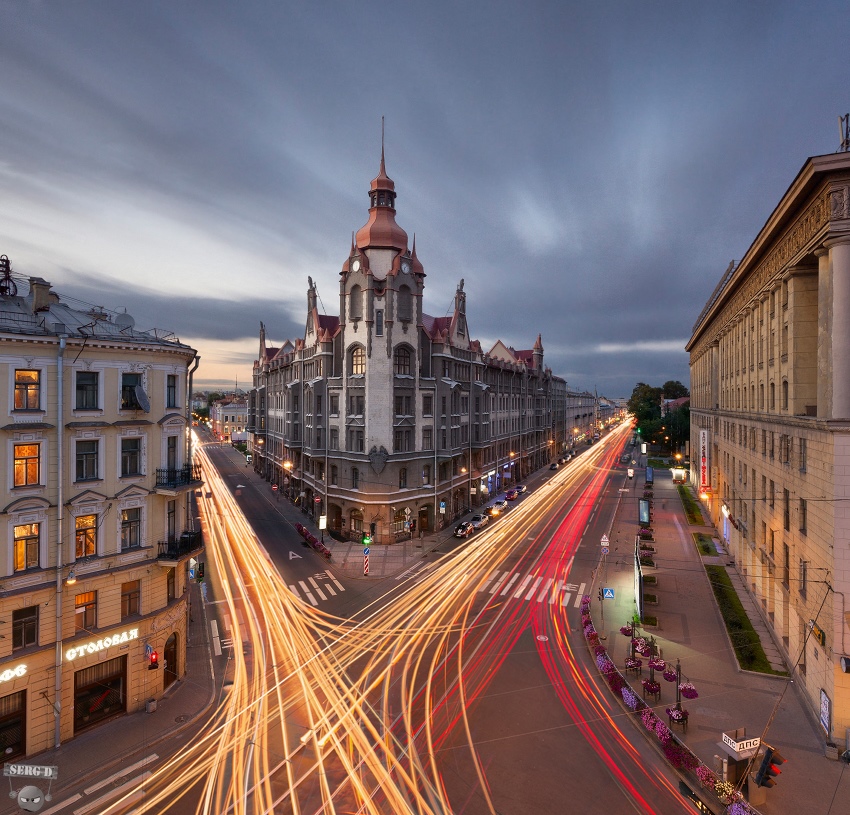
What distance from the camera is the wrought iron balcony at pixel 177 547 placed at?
69.4 ft

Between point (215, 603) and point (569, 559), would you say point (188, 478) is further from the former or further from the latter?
point (569, 559)

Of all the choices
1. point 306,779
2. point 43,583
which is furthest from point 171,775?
point 43,583

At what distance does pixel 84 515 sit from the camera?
19438 mm

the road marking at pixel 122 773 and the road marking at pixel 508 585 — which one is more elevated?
the road marking at pixel 508 585

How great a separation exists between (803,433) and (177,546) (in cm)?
2981

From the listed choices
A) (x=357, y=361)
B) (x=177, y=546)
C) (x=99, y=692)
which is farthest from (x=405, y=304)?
(x=99, y=692)

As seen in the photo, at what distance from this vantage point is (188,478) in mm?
22891

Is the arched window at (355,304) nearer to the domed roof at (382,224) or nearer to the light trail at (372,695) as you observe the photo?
the domed roof at (382,224)

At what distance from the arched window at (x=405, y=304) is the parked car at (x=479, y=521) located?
23.1m

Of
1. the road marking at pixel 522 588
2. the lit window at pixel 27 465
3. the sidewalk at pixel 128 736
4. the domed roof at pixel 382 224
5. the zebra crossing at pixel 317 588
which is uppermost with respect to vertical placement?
the domed roof at pixel 382 224

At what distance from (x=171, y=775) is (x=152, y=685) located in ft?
18.1

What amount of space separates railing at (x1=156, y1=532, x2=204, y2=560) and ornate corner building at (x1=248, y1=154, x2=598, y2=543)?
2240 cm

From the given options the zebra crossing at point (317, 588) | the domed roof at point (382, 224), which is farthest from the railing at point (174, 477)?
the domed roof at point (382, 224)

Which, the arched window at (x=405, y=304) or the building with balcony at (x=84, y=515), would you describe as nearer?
the building with balcony at (x=84, y=515)
